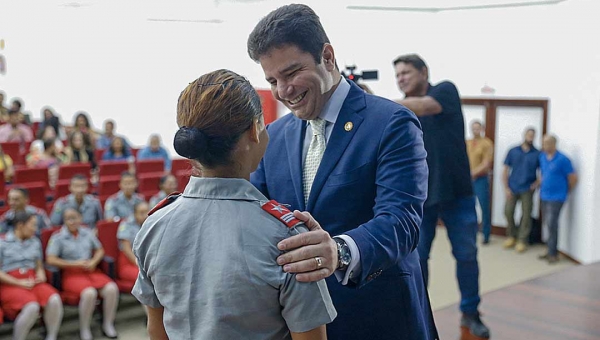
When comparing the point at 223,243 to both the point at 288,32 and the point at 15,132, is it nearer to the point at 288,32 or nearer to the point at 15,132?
the point at 288,32

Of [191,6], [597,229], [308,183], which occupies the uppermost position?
[191,6]

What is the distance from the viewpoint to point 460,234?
3195 mm

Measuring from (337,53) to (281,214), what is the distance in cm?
754

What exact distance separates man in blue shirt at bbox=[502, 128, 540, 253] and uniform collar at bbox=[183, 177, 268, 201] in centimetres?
673

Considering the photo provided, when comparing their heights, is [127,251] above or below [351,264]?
below

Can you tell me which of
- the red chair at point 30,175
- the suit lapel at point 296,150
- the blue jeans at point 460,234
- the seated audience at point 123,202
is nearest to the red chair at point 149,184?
the seated audience at point 123,202

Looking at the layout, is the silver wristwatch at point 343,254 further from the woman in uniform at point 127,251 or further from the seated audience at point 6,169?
the seated audience at point 6,169

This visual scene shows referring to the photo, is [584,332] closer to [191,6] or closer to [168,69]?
[191,6]

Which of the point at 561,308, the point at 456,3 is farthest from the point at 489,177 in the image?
the point at 561,308

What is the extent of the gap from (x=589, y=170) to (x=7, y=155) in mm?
6486

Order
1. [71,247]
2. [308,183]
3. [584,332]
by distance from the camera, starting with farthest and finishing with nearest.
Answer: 1. [71,247]
2. [584,332]
3. [308,183]

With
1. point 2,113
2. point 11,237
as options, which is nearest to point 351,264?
point 11,237

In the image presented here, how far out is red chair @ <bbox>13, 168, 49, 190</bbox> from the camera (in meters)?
6.41

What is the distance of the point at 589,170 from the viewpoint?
6.60m
